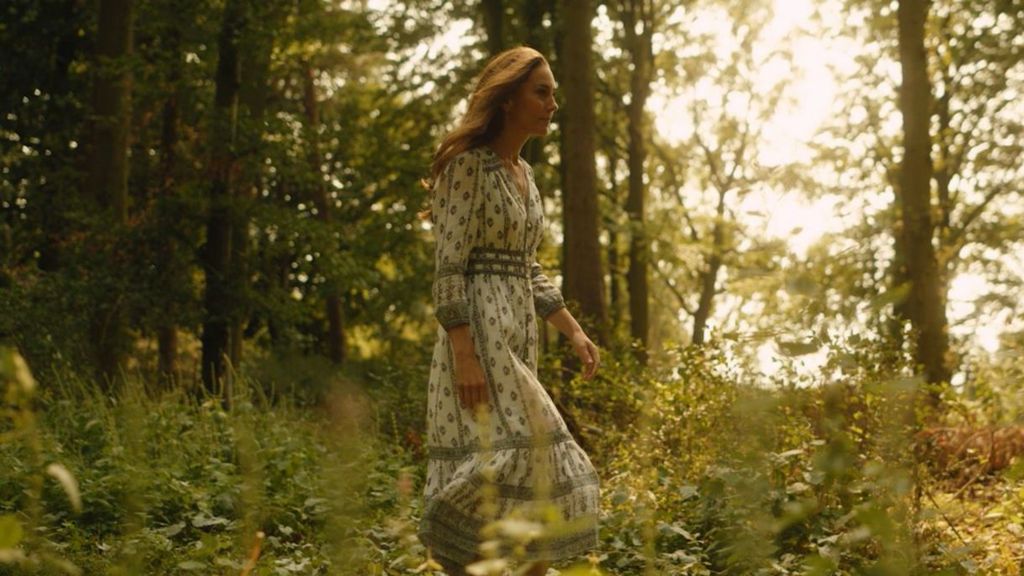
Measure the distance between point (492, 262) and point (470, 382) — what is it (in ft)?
1.54

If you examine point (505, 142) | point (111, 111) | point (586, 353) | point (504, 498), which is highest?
point (111, 111)

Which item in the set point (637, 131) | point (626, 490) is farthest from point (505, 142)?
point (637, 131)

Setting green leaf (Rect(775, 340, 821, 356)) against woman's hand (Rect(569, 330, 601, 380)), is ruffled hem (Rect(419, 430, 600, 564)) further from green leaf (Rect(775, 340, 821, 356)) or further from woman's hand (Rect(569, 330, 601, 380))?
green leaf (Rect(775, 340, 821, 356))

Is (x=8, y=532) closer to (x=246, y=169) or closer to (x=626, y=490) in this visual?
(x=626, y=490)

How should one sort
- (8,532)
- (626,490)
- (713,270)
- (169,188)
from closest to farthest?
(8,532) → (626,490) → (169,188) → (713,270)

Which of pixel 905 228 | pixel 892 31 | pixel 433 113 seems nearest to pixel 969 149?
pixel 892 31

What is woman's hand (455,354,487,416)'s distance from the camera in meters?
3.96

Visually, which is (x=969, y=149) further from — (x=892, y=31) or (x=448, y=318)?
(x=448, y=318)

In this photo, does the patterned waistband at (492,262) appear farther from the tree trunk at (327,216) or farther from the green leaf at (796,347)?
the tree trunk at (327,216)

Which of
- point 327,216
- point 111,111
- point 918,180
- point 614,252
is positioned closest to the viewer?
point 918,180

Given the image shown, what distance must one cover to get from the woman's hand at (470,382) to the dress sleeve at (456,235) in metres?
0.14

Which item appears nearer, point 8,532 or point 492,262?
point 8,532

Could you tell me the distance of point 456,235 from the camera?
13.3 ft

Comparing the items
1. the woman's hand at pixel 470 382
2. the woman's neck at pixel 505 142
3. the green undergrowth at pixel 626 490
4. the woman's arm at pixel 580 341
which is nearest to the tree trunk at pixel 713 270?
the green undergrowth at pixel 626 490
